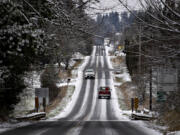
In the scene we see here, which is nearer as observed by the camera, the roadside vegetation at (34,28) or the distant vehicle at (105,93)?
the roadside vegetation at (34,28)

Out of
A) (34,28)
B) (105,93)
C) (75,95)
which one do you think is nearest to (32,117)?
(34,28)

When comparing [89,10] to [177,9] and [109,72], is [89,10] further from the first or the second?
[109,72]

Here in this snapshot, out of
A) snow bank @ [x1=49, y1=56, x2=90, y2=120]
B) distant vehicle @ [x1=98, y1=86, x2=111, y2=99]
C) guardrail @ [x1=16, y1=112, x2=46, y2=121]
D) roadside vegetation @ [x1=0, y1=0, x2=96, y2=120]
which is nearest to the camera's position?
roadside vegetation @ [x1=0, y1=0, x2=96, y2=120]

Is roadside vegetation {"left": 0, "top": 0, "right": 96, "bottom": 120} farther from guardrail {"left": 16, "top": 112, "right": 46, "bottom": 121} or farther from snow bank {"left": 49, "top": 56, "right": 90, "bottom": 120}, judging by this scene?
snow bank {"left": 49, "top": 56, "right": 90, "bottom": 120}

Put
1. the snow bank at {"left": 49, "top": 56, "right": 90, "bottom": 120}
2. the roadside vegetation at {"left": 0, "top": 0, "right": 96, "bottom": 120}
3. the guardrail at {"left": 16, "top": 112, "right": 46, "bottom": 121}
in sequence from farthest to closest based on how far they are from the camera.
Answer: the snow bank at {"left": 49, "top": 56, "right": 90, "bottom": 120}
the guardrail at {"left": 16, "top": 112, "right": 46, "bottom": 121}
the roadside vegetation at {"left": 0, "top": 0, "right": 96, "bottom": 120}

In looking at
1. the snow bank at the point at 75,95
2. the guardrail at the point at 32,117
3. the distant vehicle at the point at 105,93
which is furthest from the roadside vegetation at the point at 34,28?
the distant vehicle at the point at 105,93

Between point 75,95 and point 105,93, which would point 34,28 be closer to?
point 105,93

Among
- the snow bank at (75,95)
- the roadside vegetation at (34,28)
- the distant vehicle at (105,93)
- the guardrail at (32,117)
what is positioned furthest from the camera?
the distant vehicle at (105,93)

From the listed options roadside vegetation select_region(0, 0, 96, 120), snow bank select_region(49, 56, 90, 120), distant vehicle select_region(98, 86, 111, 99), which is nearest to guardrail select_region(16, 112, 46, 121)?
snow bank select_region(49, 56, 90, 120)

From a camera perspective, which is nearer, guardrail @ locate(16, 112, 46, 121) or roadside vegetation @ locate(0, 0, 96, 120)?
roadside vegetation @ locate(0, 0, 96, 120)

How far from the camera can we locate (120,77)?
229ft

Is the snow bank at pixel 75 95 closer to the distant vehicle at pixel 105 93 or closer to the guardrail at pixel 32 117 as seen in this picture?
the guardrail at pixel 32 117

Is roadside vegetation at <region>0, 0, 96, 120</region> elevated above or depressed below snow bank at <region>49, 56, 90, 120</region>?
above

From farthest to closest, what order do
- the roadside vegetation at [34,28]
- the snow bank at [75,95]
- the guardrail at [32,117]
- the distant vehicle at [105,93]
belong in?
the distant vehicle at [105,93] → the snow bank at [75,95] → the guardrail at [32,117] → the roadside vegetation at [34,28]
